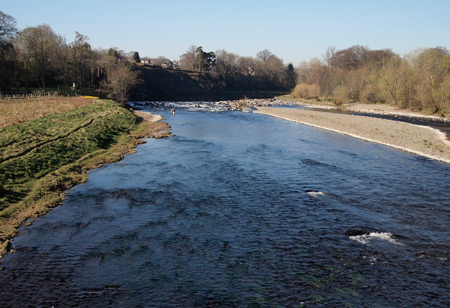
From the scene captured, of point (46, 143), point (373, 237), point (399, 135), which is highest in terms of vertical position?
point (399, 135)

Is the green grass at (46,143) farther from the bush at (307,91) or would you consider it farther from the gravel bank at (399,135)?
Answer: the bush at (307,91)

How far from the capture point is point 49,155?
2578 cm

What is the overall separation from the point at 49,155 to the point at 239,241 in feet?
59.1

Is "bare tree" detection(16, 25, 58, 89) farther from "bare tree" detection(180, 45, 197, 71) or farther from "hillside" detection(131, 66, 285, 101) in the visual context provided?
"bare tree" detection(180, 45, 197, 71)

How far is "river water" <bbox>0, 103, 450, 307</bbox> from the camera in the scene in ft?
37.1

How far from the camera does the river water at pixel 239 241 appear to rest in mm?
11312

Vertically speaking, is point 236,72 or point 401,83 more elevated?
point 236,72

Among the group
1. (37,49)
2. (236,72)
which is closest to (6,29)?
(37,49)

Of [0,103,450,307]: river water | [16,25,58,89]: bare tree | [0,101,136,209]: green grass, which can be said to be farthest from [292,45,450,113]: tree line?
[16,25,58,89]: bare tree

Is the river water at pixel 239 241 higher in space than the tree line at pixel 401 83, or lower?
lower

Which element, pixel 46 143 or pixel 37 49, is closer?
pixel 46 143

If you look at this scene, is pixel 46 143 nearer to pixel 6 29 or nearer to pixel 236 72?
pixel 6 29

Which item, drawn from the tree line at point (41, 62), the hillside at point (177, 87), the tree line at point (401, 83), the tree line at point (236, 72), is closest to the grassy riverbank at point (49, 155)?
the tree line at point (41, 62)

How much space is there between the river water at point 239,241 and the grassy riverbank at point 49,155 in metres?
1.17
